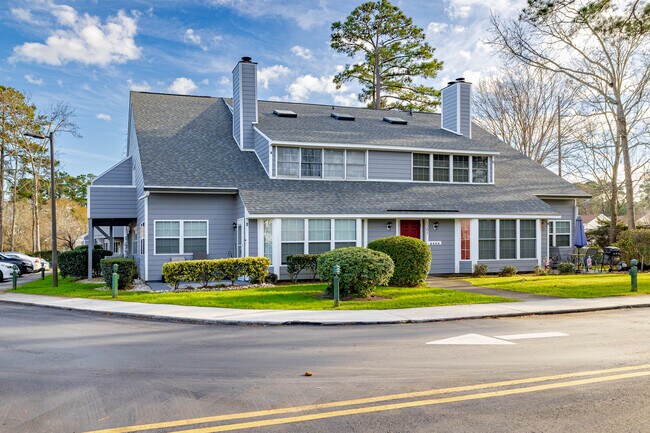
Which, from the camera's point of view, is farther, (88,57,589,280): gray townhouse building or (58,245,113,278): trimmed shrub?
(58,245,113,278): trimmed shrub

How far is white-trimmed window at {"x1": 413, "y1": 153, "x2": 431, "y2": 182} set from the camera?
22922 mm

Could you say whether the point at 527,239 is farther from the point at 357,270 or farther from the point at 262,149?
the point at 262,149

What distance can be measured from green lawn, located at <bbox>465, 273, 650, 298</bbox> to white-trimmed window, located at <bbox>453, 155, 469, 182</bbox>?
558cm

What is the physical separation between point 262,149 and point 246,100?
8.93 ft

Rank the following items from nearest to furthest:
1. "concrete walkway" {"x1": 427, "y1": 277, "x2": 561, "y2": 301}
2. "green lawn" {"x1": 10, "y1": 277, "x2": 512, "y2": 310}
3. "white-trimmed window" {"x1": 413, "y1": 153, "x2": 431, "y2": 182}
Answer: "green lawn" {"x1": 10, "y1": 277, "x2": 512, "y2": 310} → "concrete walkway" {"x1": 427, "y1": 277, "x2": 561, "y2": 301} → "white-trimmed window" {"x1": 413, "y1": 153, "x2": 431, "y2": 182}

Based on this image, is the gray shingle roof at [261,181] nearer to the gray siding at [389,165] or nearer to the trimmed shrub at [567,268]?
the gray siding at [389,165]

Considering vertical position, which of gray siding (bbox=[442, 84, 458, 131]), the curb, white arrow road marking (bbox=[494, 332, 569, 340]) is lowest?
the curb

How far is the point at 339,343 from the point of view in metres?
8.66

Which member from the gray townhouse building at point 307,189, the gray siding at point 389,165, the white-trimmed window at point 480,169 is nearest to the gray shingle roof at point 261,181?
the gray townhouse building at point 307,189

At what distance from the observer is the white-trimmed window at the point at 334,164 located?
70.9 feet

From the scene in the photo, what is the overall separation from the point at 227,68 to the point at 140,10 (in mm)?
8531

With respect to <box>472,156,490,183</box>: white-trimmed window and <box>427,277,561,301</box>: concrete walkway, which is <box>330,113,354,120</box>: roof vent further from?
<box>427,277,561,301</box>: concrete walkway

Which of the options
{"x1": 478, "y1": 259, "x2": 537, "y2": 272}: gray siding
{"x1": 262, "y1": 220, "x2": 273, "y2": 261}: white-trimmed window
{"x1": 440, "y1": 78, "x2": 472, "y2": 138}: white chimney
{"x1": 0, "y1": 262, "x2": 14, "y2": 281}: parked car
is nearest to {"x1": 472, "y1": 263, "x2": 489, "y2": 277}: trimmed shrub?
{"x1": 478, "y1": 259, "x2": 537, "y2": 272}: gray siding

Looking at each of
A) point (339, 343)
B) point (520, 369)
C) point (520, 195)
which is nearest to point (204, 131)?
point (520, 195)
